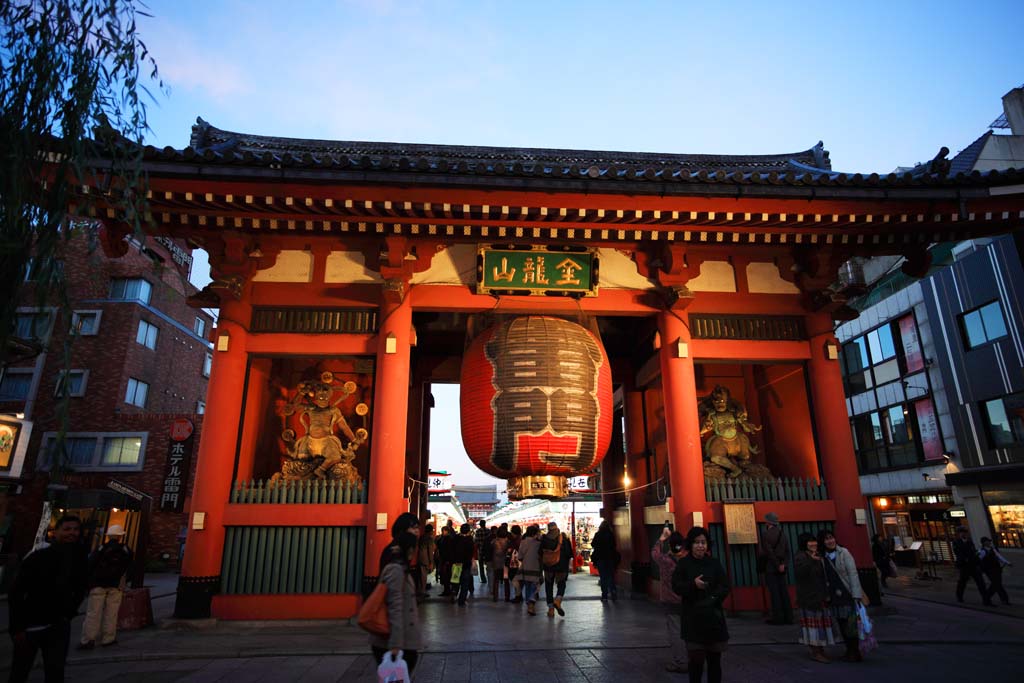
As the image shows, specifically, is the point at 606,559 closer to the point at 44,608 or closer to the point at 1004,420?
the point at 44,608

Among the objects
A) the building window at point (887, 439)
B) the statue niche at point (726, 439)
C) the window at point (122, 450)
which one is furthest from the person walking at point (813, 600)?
the window at point (122, 450)

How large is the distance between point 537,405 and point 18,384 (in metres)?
28.5

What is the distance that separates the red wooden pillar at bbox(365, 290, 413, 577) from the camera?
338 inches

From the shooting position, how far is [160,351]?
2856 centimetres

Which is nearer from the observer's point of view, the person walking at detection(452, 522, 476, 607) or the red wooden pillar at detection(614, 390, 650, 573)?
the person walking at detection(452, 522, 476, 607)

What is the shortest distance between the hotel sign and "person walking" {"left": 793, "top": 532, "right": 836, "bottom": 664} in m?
5.10

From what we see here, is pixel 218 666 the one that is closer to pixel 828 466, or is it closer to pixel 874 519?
pixel 828 466

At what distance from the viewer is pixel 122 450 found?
24859 mm

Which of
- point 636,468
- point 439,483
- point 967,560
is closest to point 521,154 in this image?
point 636,468

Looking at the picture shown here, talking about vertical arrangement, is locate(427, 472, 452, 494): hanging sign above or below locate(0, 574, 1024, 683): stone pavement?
above

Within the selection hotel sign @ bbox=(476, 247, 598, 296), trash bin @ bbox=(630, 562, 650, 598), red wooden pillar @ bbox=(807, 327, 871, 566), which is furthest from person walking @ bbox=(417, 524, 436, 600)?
red wooden pillar @ bbox=(807, 327, 871, 566)

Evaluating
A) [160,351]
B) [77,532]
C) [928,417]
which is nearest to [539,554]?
[77,532]

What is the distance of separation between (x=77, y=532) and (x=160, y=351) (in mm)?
27160

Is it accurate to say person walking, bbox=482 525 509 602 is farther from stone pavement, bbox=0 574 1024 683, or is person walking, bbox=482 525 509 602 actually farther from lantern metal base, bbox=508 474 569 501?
lantern metal base, bbox=508 474 569 501
